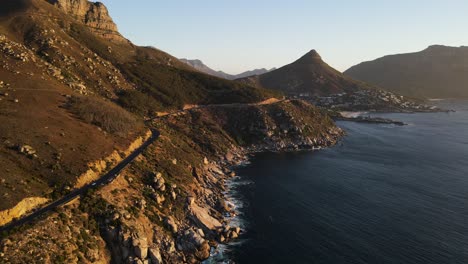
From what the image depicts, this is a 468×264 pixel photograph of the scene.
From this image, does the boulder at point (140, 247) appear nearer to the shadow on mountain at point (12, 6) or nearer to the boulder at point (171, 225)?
the boulder at point (171, 225)

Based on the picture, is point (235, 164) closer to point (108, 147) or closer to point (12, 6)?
point (108, 147)

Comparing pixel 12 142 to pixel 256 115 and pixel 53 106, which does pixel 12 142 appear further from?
pixel 256 115

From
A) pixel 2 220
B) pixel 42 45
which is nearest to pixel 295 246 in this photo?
pixel 2 220

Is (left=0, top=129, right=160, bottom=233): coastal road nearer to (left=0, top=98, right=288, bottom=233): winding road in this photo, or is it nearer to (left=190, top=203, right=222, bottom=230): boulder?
(left=0, top=98, right=288, bottom=233): winding road

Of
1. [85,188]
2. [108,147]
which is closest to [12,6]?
[108,147]

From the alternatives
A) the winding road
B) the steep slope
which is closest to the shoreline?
the winding road

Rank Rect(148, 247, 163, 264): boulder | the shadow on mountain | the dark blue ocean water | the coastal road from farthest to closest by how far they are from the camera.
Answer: the shadow on mountain → the dark blue ocean water → Rect(148, 247, 163, 264): boulder → the coastal road
